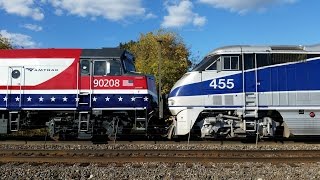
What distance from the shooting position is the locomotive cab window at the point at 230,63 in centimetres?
1481

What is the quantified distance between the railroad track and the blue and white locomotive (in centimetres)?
212

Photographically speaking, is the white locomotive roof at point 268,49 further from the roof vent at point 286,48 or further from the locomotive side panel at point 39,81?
the locomotive side panel at point 39,81

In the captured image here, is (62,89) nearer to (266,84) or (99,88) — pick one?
(99,88)

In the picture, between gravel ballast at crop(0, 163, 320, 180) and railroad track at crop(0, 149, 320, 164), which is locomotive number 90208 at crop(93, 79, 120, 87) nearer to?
railroad track at crop(0, 149, 320, 164)

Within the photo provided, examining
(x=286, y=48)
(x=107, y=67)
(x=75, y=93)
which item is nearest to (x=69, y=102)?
(x=75, y=93)

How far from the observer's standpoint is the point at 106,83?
1586 centimetres

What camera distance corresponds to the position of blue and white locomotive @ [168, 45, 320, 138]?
14.6 metres

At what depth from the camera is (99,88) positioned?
15.9 meters

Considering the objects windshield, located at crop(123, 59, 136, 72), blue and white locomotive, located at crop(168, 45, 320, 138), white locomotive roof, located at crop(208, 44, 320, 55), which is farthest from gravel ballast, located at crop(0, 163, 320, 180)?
windshield, located at crop(123, 59, 136, 72)

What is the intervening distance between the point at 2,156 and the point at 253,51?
915 cm

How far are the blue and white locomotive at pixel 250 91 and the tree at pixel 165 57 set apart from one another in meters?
26.2

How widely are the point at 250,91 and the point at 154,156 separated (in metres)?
5.06

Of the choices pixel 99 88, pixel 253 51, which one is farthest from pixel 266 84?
pixel 99 88

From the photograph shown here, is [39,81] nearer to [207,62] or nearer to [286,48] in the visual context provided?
[207,62]
